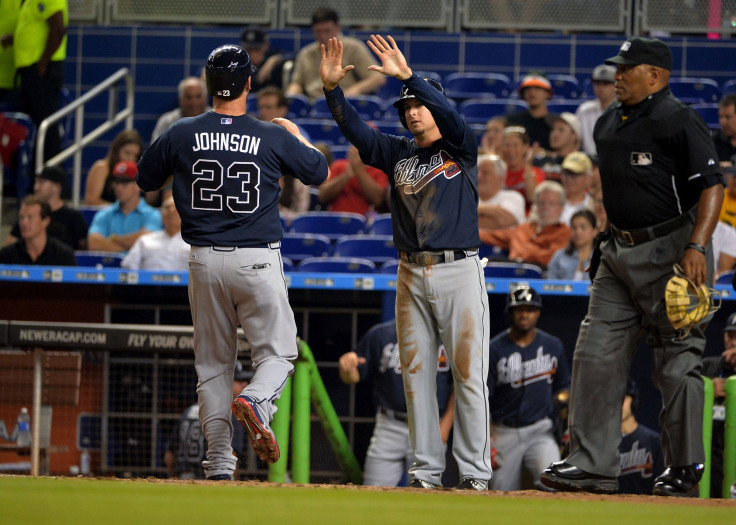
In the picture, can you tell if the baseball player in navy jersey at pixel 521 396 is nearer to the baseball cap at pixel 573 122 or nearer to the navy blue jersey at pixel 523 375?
the navy blue jersey at pixel 523 375

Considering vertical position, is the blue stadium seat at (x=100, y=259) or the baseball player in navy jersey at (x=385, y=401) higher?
the blue stadium seat at (x=100, y=259)

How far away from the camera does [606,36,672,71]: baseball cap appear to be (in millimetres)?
4773

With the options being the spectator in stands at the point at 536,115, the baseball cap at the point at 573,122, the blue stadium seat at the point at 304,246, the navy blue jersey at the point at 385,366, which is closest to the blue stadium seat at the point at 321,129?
the spectator in stands at the point at 536,115

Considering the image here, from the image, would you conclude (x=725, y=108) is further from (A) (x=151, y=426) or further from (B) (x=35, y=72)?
(B) (x=35, y=72)

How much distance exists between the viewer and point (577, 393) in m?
4.85

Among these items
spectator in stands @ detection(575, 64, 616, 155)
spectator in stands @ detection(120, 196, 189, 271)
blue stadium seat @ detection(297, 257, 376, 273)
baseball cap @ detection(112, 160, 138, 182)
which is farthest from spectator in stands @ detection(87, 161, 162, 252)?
spectator in stands @ detection(575, 64, 616, 155)

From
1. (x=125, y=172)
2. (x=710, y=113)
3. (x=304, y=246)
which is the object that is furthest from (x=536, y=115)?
(x=125, y=172)

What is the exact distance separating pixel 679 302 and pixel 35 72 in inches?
333

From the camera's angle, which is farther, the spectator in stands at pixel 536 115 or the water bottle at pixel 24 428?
the spectator in stands at pixel 536 115

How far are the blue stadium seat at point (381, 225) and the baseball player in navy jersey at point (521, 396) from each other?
1982 millimetres

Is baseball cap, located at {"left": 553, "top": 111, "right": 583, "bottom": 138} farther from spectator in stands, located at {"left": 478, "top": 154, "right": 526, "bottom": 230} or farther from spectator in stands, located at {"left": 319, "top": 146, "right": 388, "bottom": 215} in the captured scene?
spectator in stands, located at {"left": 319, "top": 146, "right": 388, "bottom": 215}

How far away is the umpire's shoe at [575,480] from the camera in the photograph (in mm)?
4715

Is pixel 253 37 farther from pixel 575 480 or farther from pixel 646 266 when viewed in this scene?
pixel 575 480

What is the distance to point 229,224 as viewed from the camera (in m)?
4.91
